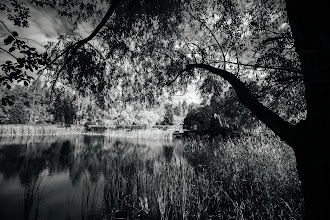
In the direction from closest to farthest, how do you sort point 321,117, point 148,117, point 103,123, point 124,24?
point 321,117, point 124,24, point 103,123, point 148,117

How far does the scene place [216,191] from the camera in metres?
5.35

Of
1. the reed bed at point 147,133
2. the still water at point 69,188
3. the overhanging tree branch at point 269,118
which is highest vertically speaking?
the overhanging tree branch at point 269,118

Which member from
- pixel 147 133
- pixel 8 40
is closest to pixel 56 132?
pixel 147 133

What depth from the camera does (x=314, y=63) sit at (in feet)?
5.15

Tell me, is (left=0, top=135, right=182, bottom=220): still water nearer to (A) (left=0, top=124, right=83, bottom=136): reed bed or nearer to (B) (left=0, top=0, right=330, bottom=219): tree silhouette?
(B) (left=0, top=0, right=330, bottom=219): tree silhouette

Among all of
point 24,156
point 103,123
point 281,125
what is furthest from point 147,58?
point 103,123

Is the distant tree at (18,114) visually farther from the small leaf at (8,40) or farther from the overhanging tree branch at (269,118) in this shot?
the overhanging tree branch at (269,118)

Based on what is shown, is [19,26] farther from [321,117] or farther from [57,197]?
[57,197]

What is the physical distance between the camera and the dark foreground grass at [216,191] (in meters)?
4.40

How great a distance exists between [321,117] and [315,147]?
0.25 m

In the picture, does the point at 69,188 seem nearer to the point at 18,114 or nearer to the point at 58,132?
the point at 58,132

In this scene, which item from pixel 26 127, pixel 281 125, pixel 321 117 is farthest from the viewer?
pixel 26 127

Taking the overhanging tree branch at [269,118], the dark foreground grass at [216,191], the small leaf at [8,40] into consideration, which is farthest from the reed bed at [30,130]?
the overhanging tree branch at [269,118]

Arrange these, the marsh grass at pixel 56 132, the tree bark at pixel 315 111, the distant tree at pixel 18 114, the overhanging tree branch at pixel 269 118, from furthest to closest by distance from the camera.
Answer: the distant tree at pixel 18 114 → the marsh grass at pixel 56 132 → the overhanging tree branch at pixel 269 118 → the tree bark at pixel 315 111
